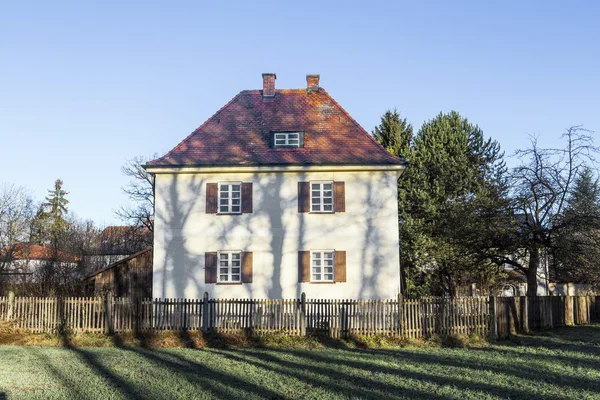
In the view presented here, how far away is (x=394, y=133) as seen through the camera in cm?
Result: 4150

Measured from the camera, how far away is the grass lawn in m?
9.91

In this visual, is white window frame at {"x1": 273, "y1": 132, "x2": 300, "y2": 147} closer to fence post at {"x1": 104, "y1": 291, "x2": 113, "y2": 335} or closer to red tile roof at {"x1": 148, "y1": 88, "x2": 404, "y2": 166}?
red tile roof at {"x1": 148, "y1": 88, "x2": 404, "y2": 166}

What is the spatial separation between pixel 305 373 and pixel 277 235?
39.7ft

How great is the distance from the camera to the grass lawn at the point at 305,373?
991 cm

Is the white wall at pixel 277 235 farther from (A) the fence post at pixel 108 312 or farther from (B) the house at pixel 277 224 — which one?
(A) the fence post at pixel 108 312

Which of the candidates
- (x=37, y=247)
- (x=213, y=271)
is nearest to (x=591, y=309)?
(x=213, y=271)

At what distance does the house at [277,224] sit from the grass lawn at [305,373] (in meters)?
6.30

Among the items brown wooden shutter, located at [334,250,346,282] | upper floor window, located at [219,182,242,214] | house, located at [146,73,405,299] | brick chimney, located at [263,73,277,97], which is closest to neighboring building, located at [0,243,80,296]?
house, located at [146,73,405,299]

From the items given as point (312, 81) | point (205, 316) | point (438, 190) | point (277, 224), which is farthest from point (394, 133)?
point (205, 316)

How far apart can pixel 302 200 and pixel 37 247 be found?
39519mm

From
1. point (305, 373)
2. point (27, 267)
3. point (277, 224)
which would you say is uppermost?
point (277, 224)

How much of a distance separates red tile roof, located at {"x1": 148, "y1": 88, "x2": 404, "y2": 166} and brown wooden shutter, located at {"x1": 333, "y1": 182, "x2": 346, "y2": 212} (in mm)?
970

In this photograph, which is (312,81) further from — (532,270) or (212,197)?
(532,270)

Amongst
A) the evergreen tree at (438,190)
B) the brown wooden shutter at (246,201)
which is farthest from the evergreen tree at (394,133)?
the brown wooden shutter at (246,201)
